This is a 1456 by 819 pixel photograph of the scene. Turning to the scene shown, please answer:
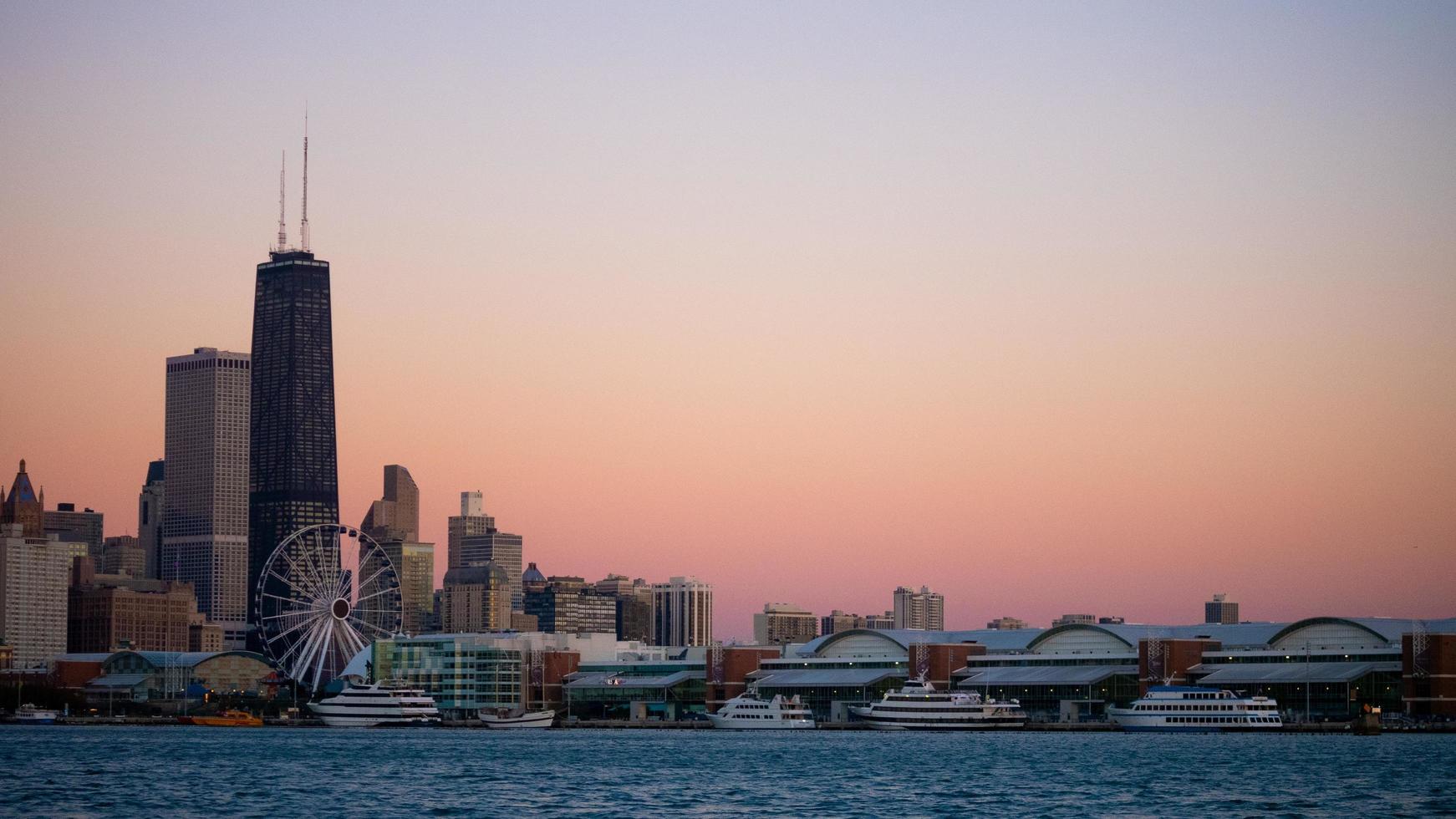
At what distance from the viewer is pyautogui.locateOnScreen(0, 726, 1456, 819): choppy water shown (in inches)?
4208

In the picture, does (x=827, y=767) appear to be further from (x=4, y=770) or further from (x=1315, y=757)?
(x=4, y=770)

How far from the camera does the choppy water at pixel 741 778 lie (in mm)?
106875

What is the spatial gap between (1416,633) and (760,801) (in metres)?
108

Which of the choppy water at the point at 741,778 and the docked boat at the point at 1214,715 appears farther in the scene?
the docked boat at the point at 1214,715

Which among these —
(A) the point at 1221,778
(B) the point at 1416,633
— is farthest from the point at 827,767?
(B) the point at 1416,633

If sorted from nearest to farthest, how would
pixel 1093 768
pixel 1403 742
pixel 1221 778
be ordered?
pixel 1221 778, pixel 1093 768, pixel 1403 742

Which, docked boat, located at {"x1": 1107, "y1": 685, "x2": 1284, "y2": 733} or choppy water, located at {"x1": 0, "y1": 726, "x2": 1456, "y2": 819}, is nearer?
choppy water, located at {"x1": 0, "y1": 726, "x2": 1456, "y2": 819}

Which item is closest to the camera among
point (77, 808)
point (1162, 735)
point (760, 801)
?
point (77, 808)

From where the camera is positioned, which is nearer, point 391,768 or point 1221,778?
point 1221,778

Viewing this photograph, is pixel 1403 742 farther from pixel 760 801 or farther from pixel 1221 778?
pixel 760 801

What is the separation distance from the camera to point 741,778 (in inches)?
5138

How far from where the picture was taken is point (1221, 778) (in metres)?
129

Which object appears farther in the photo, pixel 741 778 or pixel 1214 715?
pixel 1214 715

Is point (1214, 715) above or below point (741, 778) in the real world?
above
